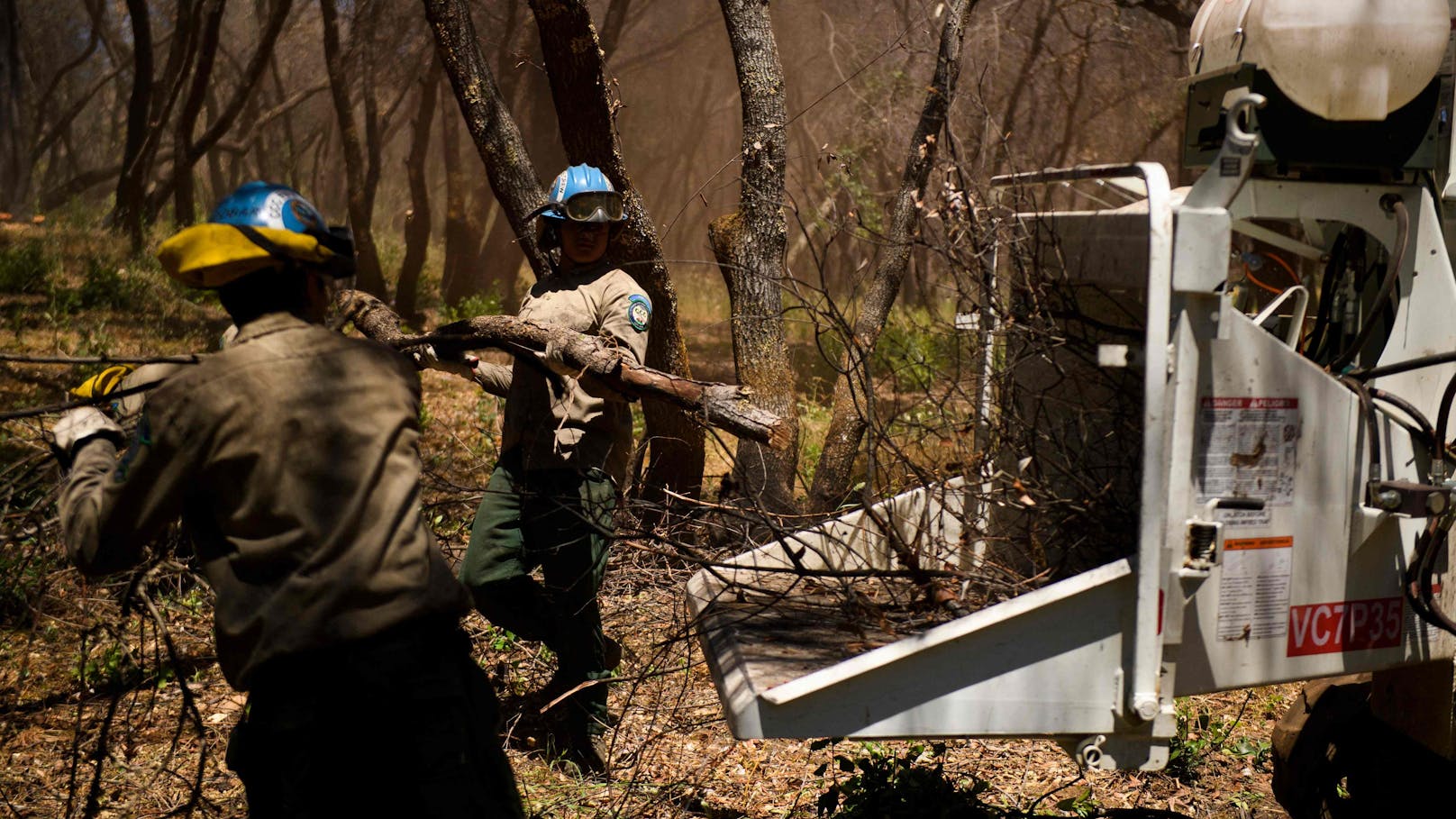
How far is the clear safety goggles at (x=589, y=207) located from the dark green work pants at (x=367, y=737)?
2184 mm

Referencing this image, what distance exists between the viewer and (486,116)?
5.61 meters

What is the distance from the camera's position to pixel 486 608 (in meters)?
4.45

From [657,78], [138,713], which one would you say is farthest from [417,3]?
[138,713]

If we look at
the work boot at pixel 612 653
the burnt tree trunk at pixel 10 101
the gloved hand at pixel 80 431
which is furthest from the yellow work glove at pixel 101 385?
the burnt tree trunk at pixel 10 101

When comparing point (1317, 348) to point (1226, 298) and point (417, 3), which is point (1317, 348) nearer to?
point (1226, 298)

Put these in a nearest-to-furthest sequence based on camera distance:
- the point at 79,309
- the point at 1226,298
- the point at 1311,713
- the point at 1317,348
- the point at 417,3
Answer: the point at 1226,298 < the point at 1317,348 < the point at 1311,713 < the point at 79,309 < the point at 417,3

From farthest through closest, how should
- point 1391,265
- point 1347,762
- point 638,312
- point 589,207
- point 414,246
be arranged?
point 414,246
point 589,207
point 638,312
point 1347,762
point 1391,265

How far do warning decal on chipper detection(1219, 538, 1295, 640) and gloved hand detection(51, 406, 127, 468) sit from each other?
92.9 inches

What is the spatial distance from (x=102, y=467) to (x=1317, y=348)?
3.12m

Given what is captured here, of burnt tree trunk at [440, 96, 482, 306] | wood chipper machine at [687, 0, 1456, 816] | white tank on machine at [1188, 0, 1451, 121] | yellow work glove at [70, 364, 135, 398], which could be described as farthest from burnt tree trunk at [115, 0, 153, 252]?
white tank on machine at [1188, 0, 1451, 121]

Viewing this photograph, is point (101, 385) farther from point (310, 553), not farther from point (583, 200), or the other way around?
point (583, 200)

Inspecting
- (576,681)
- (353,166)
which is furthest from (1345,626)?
(353,166)

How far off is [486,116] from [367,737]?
3.68m

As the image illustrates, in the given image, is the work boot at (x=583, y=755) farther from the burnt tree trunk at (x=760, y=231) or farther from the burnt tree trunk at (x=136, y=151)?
the burnt tree trunk at (x=136, y=151)
